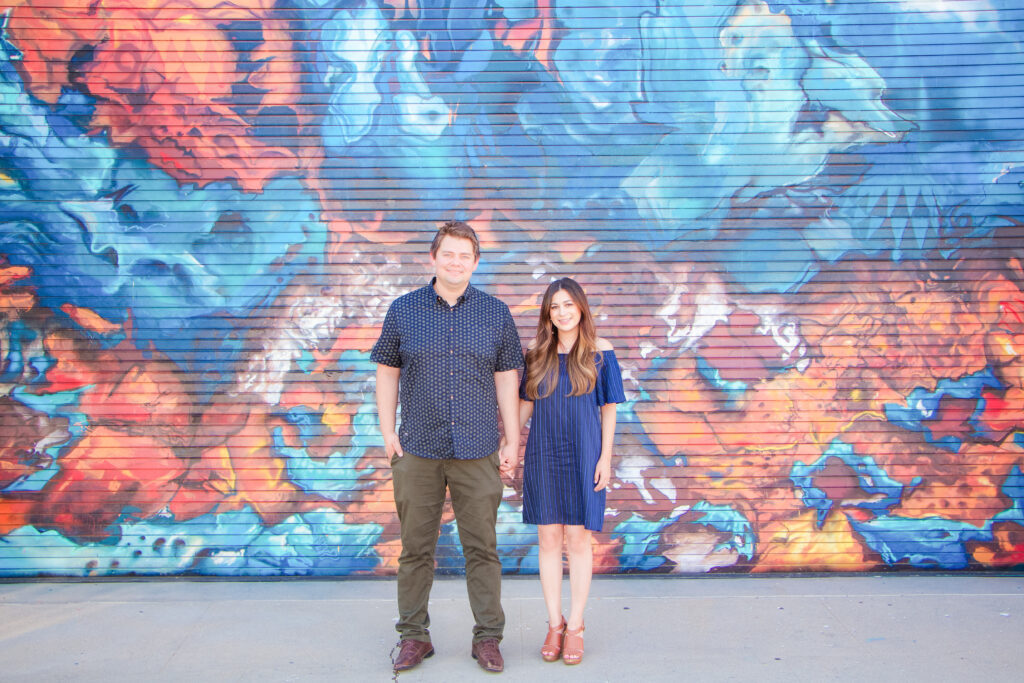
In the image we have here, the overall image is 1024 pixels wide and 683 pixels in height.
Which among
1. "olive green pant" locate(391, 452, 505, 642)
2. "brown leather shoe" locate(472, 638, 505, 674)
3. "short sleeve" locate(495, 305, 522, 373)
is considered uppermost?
"short sleeve" locate(495, 305, 522, 373)

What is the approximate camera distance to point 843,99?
4441 mm

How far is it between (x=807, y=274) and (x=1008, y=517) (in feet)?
6.19

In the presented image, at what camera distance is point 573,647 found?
335 centimetres

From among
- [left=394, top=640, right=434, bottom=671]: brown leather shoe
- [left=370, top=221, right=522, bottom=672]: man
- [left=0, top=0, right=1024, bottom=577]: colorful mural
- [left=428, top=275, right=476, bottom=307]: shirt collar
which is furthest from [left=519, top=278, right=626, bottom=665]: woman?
[left=0, top=0, right=1024, bottom=577]: colorful mural

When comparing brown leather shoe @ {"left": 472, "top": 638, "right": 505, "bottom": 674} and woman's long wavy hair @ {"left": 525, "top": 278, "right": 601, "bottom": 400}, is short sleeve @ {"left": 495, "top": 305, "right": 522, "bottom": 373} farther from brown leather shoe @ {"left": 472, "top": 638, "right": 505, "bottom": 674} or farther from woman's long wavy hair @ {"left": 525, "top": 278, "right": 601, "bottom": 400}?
brown leather shoe @ {"left": 472, "top": 638, "right": 505, "bottom": 674}

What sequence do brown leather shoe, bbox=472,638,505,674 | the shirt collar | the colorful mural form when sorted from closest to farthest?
brown leather shoe, bbox=472,638,505,674 → the shirt collar → the colorful mural

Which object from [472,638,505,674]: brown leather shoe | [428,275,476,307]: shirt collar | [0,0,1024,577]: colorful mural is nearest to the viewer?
[472,638,505,674]: brown leather shoe

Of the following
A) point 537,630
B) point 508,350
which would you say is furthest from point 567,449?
point 537,630

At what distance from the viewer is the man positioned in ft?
10.9

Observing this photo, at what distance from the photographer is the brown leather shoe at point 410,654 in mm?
3287

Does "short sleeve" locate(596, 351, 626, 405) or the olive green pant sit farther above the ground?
"short sleeve" locate(596, 351, 626, 405)

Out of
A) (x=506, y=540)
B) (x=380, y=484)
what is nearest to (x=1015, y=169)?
(x=506, y=540)

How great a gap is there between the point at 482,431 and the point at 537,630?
3.68 ft

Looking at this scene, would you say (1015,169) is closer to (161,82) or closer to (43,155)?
(161,82)
